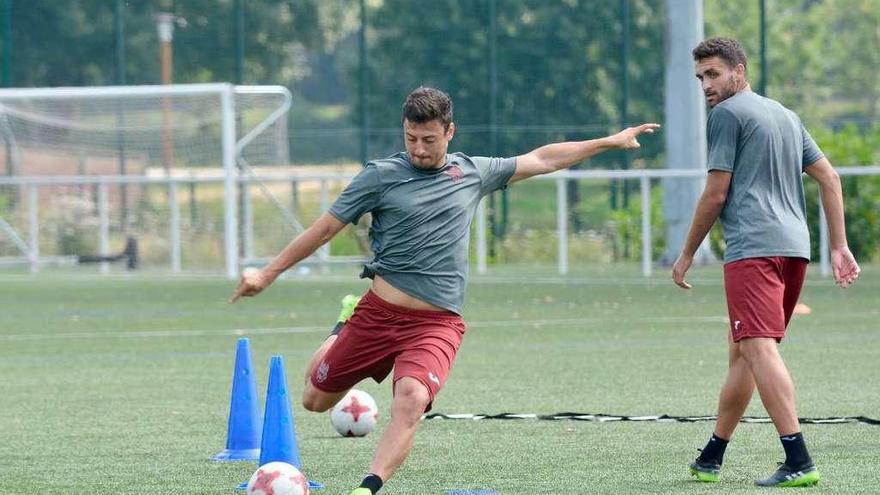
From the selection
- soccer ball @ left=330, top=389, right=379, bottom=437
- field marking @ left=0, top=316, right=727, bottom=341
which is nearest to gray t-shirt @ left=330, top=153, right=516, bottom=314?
soccer ball @ left=330, top=389, right=379, bottom=437

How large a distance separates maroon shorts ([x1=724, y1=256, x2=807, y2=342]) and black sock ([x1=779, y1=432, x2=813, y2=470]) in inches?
16.0

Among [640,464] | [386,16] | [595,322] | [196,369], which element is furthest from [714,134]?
[386,16]

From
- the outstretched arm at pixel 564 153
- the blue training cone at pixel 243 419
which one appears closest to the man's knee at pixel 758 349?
the outstretched arm at pixel 564 153

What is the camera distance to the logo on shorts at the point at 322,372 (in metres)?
7.14

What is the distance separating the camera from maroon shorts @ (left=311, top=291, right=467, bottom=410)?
6.72m

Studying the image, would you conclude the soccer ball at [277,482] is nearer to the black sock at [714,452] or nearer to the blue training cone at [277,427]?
the blue training cone at [277,427]

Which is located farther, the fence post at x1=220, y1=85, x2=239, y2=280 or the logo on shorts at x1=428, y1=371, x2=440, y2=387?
the fence post at x1=220, y1=85, x2=239, y2=280

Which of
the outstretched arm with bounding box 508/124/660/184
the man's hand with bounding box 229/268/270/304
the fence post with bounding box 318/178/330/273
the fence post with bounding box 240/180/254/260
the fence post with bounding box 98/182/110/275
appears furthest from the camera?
the fence post with bounding box 98/182/110/275

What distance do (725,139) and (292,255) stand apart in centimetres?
179

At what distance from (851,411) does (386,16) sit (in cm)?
2078

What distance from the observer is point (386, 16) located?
29.4m

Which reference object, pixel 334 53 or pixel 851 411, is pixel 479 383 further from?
pixel 334 53

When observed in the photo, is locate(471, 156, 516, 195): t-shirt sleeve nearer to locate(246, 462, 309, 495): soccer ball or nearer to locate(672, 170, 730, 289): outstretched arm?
locate(672, 170, 730, 289): outstretched arm

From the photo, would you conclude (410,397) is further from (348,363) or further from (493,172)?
(493,172)
